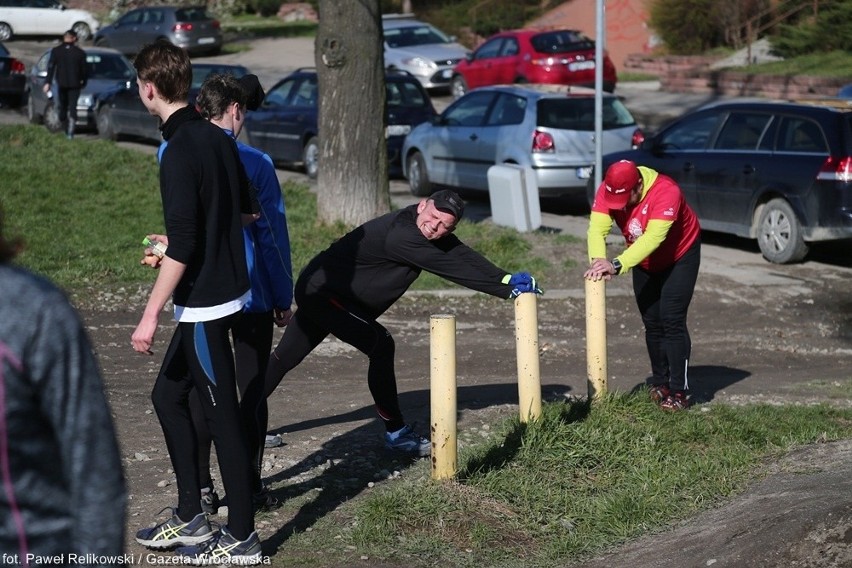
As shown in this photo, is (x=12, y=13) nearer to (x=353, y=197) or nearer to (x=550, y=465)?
(x=353, y=197)

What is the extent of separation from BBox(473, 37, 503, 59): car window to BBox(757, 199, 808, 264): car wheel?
14.9 metres

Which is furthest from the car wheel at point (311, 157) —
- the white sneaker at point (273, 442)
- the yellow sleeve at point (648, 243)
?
the white sneaker at point (273, 442)

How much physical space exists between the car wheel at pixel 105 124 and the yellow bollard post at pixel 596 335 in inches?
639

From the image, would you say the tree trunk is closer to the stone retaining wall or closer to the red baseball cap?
the red baseball cap

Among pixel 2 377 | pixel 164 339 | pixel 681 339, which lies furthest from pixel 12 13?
pixel 2 377

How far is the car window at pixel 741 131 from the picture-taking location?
14.0 metres

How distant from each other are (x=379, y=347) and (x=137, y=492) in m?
1.42

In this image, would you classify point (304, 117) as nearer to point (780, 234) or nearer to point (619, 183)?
point (780, 234)

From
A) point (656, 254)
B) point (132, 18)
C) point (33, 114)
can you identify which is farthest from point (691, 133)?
point (132, 18)

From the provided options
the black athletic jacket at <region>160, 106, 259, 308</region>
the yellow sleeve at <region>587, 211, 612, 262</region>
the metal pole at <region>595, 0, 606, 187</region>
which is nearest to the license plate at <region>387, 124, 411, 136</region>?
the metal pole at <region>595, 0, 606, 187</region>

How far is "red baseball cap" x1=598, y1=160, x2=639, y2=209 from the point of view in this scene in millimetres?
7199

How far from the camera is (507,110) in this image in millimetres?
17109

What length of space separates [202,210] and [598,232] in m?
3.40

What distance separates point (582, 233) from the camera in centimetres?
1509
